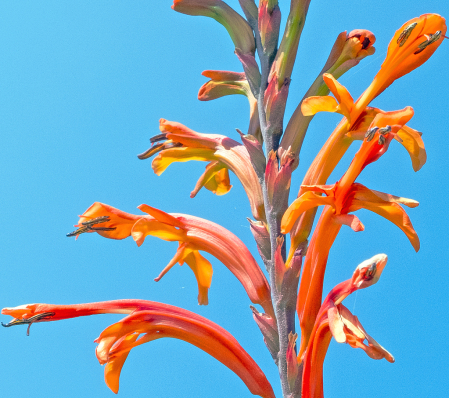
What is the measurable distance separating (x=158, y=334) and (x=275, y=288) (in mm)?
792

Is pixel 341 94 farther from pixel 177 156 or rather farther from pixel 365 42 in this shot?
pixel 177 156

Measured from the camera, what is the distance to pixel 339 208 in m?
2.38

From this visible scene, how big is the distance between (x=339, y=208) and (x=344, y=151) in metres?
0.60

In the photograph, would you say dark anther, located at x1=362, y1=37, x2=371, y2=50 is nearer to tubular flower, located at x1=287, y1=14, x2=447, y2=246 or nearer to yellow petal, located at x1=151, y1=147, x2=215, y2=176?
tubular flower, located at x1=287, y1=14, x2=447, y2=246

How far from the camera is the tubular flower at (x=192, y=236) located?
2.85m

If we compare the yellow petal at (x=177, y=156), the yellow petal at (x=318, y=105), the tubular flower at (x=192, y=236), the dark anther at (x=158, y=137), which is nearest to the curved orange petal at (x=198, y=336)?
the tubular flower at (x=192, y=236)

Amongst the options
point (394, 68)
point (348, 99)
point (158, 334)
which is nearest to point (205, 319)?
point (158, 334)

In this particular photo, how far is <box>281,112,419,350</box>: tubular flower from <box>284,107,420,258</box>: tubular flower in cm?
6

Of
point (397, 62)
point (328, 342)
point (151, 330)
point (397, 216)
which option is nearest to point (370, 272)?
point (397, 216)

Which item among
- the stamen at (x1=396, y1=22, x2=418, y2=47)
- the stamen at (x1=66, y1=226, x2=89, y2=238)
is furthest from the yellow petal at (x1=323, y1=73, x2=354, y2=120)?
the stamen at (x1=66, y1=226, x2=89, y2=238)

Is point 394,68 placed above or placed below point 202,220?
above

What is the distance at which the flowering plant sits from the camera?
91.3 inches

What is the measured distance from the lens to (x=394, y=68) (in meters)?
2.69

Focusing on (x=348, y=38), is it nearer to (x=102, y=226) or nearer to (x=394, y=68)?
(x=394, y=68)
